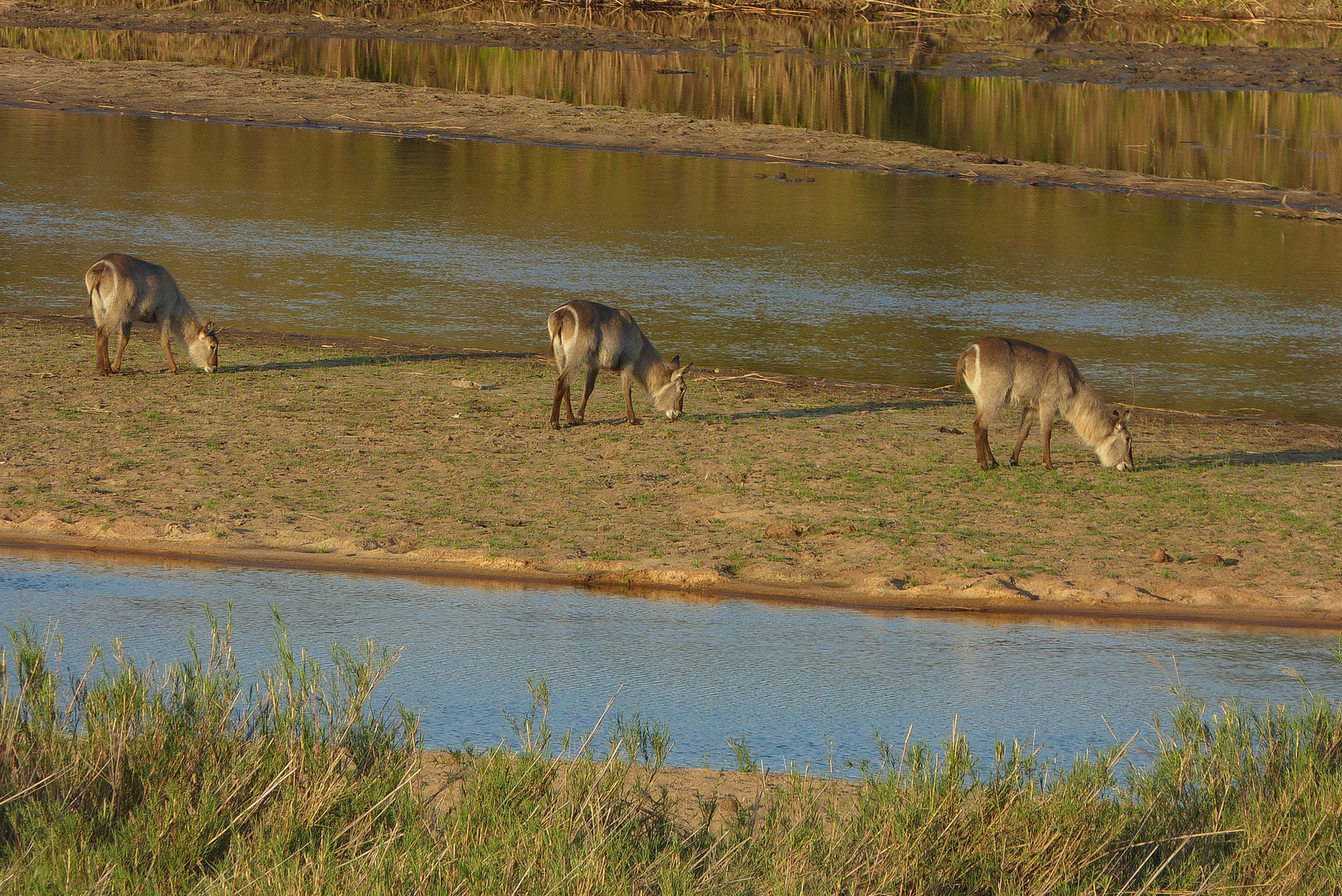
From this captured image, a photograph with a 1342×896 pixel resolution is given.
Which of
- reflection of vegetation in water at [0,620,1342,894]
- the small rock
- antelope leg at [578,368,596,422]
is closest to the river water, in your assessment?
antelope leg at [578,368,596,422]

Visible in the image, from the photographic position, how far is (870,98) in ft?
101

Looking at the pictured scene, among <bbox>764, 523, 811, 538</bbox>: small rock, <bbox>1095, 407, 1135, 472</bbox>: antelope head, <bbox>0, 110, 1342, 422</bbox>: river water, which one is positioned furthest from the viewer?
<bbox>0, 110, 1342, 422</bbox>: river water

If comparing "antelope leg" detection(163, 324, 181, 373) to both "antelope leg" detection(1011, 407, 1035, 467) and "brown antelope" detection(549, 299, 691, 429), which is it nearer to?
"brown antelope" detection(549, 299, 691, 429)

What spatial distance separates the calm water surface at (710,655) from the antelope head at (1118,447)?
8.34 ft

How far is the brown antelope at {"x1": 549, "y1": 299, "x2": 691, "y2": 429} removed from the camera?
1072cm

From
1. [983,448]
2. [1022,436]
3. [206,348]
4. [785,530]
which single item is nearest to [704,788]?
[785,530]

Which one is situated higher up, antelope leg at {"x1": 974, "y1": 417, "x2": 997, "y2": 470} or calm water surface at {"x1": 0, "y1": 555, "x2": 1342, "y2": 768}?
antelope leg at {"x1": 974, "y1": 417, "x2": 997, "y2": 470}

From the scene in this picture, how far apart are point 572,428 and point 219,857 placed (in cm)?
660

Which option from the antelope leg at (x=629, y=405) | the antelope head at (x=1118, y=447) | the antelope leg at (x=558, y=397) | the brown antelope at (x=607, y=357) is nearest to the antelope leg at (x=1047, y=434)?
the antelope head at (x=1118, y=447)

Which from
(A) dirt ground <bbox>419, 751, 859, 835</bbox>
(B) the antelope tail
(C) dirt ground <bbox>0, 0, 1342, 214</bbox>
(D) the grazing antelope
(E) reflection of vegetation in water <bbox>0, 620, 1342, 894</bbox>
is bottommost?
(A) dirt ground <bbox>419, 751, 859, 835</bbox>

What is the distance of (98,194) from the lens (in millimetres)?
19875

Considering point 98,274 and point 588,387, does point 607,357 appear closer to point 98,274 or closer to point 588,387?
point 588,387

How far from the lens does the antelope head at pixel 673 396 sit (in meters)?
11.1

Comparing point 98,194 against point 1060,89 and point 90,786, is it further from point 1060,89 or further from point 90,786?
point 1060,89
